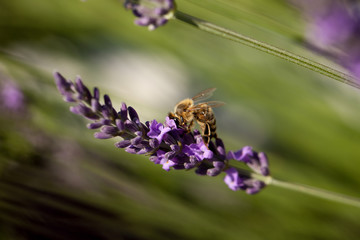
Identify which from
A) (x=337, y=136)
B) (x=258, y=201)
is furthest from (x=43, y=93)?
(x=337, y=136)

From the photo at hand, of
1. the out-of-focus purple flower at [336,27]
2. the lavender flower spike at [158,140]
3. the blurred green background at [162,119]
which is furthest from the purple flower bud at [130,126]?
the out-of-focus purple flower at [336,27]

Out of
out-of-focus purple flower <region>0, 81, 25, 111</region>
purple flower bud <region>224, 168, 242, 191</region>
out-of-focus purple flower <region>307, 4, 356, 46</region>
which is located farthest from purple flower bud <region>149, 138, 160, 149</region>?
out-of-focus purple flower <region>0, 81, 25, 111</region>

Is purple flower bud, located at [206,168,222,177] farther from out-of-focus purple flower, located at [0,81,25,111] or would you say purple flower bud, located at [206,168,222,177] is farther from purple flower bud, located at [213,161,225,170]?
out-of-focus purple flower, located at [0,81,25,111]

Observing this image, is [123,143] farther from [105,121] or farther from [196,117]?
[196,117]

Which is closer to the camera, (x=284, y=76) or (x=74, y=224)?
(x=74, y=224)

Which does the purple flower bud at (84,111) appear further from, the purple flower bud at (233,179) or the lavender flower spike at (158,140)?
the purple flower bud at (233,179)

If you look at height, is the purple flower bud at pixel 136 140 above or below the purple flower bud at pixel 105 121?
below

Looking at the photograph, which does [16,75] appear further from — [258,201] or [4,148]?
[258,201]
